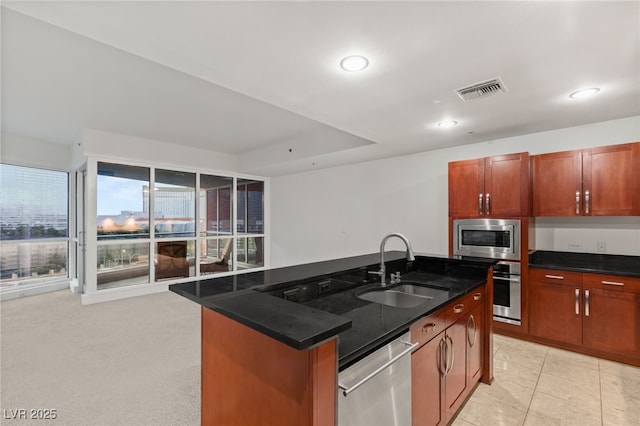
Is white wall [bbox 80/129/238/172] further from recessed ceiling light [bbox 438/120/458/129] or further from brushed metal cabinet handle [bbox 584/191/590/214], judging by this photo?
brushed metal cabinet handle [bbox 584/191/590/214]

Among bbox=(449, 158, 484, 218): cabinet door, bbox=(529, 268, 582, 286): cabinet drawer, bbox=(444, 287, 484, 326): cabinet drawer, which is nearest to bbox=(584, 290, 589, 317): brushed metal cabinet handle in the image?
bbox=(529, 268, 582, 286): cabinet drawer

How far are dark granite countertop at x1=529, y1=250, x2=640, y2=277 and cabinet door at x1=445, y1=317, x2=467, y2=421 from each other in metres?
1.87

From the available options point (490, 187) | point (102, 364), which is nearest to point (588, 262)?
point (490, 187)

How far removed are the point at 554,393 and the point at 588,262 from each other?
1.65 meters

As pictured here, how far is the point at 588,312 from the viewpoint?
9.55ft

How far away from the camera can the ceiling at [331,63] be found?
159 centimetres

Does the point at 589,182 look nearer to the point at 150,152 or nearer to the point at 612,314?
the point at 612,314

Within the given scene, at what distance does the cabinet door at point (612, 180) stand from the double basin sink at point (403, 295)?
220 cm

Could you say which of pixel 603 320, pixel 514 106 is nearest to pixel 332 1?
pixel 514 106

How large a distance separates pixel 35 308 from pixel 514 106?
22.5 ft

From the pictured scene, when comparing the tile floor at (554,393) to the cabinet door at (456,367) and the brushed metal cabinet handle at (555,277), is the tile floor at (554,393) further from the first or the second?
the brushed metal cabinet handle at (555,277)

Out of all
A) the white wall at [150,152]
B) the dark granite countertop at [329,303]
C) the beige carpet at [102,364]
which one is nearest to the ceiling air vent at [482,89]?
the dark granite countertop at [329,303]

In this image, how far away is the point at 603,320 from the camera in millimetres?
2840

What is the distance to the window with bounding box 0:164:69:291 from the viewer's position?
5070mm
